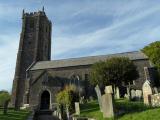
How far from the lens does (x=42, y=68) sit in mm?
51750

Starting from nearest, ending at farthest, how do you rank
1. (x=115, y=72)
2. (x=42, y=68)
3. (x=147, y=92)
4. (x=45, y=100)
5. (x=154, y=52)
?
(x=147, y=92) < (x=115, y=72) < (x=154, y=52) < (x=45, y=100) < (x=42, y=68)

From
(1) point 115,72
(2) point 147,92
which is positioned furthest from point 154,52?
(2) point 147,92

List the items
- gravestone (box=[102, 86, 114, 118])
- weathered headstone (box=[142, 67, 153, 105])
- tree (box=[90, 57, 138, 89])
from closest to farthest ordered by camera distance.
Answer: gravestone (box=[102, 86, 114, 118]), weathered headstone (box=[142, 67, 153, 105]), tree (box=[90, 57, 138, 89])

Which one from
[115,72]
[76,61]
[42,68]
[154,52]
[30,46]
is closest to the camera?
[115,72]

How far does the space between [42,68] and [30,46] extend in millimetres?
9366

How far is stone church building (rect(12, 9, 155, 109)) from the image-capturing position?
148ft

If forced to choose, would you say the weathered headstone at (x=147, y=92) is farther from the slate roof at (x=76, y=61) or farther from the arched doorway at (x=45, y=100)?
the arched doorway at (x=45, y=100)

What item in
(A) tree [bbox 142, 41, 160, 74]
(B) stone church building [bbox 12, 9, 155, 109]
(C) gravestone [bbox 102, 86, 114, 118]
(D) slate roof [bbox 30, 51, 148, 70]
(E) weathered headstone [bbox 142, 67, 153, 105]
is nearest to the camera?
(C) gravestone [bbox 102, 86, 114, 118]

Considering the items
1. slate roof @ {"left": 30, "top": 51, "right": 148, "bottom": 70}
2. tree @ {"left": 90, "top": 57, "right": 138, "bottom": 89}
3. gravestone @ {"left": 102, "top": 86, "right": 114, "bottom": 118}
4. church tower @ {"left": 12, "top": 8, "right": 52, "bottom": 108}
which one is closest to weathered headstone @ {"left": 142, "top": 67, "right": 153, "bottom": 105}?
gravestone @ {"left": 102, "top": 86, "right": 114, "bottom": 118}

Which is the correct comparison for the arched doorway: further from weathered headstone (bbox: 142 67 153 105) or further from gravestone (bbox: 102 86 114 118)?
gravestone (bbox: 102 86 114 118)

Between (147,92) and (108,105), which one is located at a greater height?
(147,92)

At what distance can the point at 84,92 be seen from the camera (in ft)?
147

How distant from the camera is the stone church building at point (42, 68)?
45.2 metres

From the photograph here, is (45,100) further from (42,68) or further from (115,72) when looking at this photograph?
(115,72)
